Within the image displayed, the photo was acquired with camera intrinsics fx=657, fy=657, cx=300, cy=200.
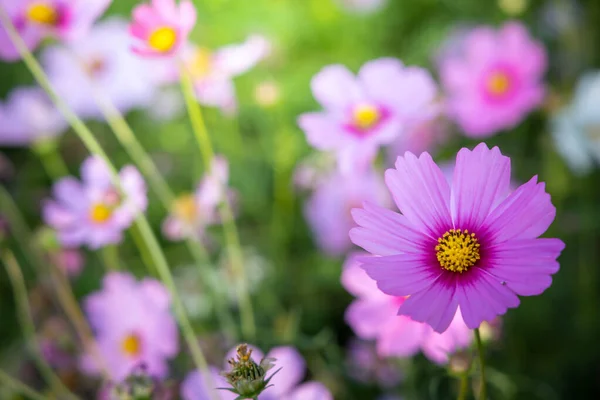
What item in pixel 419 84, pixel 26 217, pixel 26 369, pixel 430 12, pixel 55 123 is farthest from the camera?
pixel 430 12

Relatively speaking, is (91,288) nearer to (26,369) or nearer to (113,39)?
(26,369)

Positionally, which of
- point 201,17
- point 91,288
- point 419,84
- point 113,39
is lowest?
point 419,84

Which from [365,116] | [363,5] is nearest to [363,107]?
[365,116]

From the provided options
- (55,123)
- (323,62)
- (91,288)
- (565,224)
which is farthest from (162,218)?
(565,224)

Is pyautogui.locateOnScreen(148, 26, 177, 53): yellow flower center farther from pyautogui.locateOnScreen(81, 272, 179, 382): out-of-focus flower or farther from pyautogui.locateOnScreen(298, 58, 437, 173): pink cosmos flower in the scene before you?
pyautogui.locateOnScreen(81, 272, 179, 382): out-of-focus flower

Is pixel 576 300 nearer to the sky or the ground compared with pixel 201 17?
nearer to the ground

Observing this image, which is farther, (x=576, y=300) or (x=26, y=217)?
(x=26, y=217)

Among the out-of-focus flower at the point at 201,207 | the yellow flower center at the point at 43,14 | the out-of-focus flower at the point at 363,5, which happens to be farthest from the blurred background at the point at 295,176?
the yellow flower center at the point at 43,14
